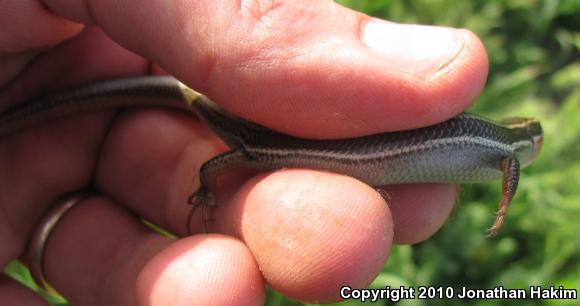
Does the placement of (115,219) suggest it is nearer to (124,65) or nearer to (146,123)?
(146,123)

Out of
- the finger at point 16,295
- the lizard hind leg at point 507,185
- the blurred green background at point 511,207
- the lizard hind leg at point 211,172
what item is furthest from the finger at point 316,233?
the blurred green background at point 511,207

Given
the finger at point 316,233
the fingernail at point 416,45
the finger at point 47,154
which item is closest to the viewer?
the finger at point 316,233

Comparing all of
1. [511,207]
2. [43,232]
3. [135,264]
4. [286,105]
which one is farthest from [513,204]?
[43,232]

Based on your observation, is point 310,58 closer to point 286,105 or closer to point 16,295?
point 286,105

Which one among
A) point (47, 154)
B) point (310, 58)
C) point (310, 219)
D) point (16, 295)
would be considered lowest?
point (16, 295)

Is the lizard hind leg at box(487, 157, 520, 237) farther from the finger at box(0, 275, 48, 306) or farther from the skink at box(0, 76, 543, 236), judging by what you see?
the finger at box(0, 275, 48, 306)

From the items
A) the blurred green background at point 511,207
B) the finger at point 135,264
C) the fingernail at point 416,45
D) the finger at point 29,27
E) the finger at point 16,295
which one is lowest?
the blurred green background at point 511,207

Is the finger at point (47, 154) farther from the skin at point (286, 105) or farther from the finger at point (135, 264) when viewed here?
the skin at point (286, 105)

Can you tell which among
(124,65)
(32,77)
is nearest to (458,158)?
(124,65)
